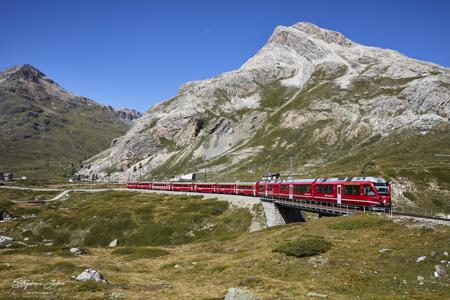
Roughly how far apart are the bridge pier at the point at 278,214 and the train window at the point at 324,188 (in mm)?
8487

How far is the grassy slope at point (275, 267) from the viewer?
87.7 ft

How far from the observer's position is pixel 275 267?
1359 inches

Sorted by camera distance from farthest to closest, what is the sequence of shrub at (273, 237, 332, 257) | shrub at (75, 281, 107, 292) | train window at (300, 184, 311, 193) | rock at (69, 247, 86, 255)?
train window at (300, 184, 311, 193) < rock at (69, 247, 86, 255) < shrub at (273, 237, 332, 257) < shrub at (75, 281, 107, 292)

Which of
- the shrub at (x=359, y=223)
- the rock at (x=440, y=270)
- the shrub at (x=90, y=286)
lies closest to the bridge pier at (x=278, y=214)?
the shrub at (x=359, y=223)

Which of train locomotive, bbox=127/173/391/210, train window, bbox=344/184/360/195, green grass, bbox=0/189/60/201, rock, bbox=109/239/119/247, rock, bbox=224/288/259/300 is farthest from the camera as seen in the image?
green grass, bbox=0/189/60/201

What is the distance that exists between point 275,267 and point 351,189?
2413 centimetres

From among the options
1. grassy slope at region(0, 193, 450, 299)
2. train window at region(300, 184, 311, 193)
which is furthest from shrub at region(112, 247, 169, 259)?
train window at region(300, 184, 311, 193)

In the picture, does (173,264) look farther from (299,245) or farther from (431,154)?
(431,154)

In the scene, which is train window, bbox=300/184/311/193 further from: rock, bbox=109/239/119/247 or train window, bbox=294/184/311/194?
rock, bbox=109/239/119/247

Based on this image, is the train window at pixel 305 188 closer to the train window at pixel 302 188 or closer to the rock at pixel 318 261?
the train window at pixel 302 188

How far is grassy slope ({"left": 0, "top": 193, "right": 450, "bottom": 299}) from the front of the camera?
1053 inches

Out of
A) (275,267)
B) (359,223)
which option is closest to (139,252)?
(275,267)

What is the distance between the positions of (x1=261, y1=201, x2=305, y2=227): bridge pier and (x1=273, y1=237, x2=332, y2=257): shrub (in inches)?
1131

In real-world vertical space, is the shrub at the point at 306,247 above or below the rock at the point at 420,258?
below
